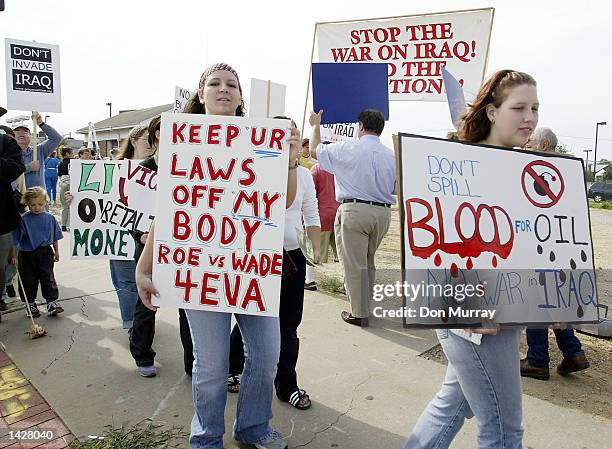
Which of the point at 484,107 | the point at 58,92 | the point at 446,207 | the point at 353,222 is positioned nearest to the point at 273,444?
the point at 446,207

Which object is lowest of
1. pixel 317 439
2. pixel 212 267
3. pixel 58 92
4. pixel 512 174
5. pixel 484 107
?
pixel 317 439

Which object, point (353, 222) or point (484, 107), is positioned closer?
point (484, 107)

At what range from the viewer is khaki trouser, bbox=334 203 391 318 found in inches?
168

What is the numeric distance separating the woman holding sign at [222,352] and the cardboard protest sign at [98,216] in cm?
177

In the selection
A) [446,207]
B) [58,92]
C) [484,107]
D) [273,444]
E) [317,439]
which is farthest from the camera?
[58,92]

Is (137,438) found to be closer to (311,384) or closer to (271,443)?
(271,443)

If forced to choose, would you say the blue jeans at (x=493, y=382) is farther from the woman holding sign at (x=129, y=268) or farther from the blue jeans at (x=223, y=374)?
the woman holding sign at (x=129, y=268)

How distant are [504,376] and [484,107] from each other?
997 mm

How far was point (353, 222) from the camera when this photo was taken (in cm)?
427

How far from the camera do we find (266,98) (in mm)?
3139

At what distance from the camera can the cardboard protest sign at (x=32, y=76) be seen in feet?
16.5

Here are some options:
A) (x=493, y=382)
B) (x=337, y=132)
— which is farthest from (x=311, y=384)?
(x=337, y=132)

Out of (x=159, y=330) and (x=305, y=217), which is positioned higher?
(x=305, y=217)

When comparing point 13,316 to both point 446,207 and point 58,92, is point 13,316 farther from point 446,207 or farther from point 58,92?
point 446,207
